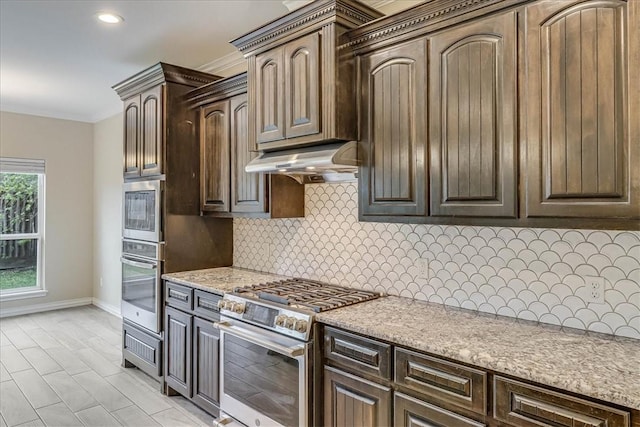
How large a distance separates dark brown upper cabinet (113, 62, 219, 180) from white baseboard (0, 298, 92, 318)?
350cm

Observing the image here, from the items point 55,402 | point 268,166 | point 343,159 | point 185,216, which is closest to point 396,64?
point 343,159

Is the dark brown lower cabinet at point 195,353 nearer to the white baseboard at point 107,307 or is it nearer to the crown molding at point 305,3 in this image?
the crown molding at point 305,3

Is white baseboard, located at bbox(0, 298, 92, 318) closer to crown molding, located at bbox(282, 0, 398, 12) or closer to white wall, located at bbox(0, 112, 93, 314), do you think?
white wall, located at bbox(0, 112, 93, 314)

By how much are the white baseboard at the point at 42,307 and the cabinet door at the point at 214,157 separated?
405cm

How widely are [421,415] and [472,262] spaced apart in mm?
880

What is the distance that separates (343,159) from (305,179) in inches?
34.6

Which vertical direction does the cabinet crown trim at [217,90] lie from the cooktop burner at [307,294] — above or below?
above

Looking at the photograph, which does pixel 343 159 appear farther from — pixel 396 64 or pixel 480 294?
pixel 480 294

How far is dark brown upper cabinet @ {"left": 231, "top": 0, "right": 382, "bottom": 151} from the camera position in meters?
2.29

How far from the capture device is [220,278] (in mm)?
3234

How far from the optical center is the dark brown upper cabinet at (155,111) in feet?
11.2

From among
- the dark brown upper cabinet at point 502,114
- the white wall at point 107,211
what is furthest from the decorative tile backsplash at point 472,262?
the white wall at point 107,211

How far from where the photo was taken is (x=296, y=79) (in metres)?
2.45

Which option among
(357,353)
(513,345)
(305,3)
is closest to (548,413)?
(513,345)
